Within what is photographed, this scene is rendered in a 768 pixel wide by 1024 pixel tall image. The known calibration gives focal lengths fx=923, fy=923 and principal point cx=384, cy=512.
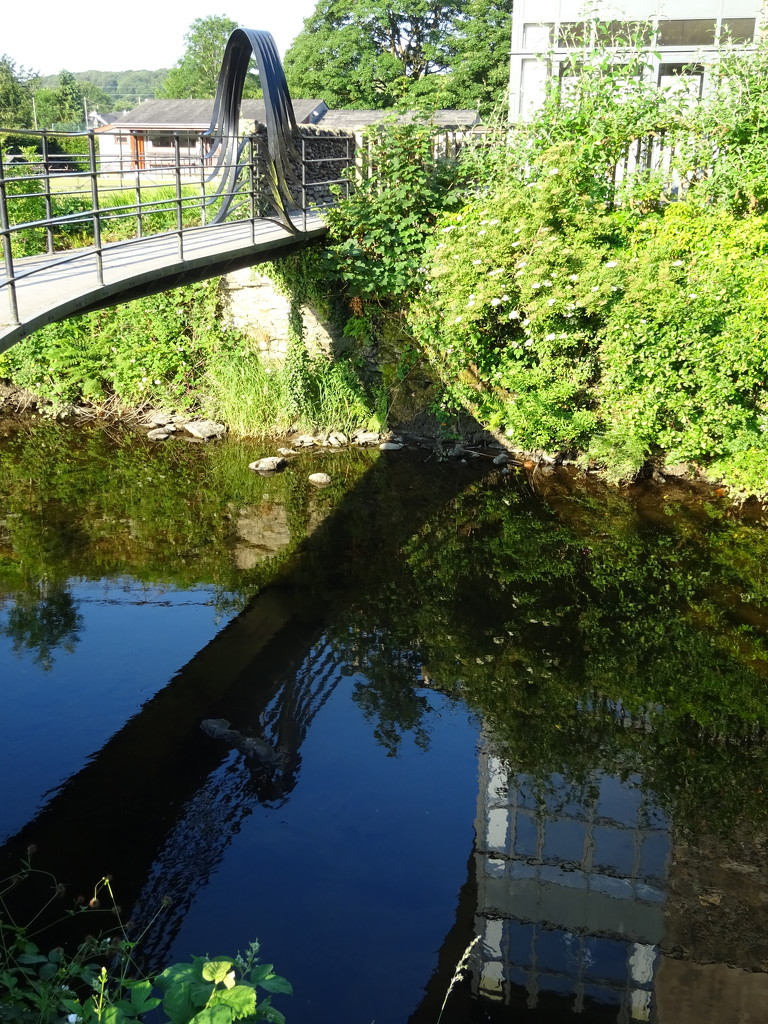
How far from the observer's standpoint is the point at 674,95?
40.1 ft

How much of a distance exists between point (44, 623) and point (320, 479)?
4402mm

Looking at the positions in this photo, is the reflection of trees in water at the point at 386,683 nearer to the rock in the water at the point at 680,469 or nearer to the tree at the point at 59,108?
the rock in the water at the point at 680,469

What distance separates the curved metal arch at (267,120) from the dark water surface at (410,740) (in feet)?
12.5

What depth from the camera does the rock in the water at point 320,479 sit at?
11473 millimetres

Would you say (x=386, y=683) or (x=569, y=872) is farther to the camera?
(x=386, y=683)

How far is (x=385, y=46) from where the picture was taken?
1726 inches

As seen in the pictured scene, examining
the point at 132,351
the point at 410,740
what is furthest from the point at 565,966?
the point at 132,351

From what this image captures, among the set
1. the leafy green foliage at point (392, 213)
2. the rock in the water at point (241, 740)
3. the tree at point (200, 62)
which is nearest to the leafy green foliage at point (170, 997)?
the rock in the water at point (241, 740)

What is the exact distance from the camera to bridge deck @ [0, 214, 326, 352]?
6059 mm

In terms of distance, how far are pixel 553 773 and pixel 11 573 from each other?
5565mm

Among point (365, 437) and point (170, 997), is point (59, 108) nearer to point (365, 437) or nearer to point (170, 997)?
point (365, 437)

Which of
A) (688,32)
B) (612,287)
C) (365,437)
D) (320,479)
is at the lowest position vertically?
(320,479)

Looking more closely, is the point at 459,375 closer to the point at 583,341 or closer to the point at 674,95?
the point at 583,341

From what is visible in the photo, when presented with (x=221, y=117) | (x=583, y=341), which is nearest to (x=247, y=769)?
(x=583, y=341)
